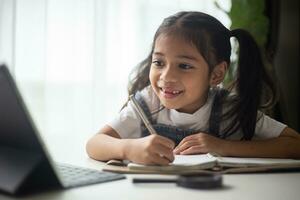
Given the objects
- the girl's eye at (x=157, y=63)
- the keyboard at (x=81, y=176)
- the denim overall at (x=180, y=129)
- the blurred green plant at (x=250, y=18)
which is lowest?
the denim overall at (x=180, y=129)

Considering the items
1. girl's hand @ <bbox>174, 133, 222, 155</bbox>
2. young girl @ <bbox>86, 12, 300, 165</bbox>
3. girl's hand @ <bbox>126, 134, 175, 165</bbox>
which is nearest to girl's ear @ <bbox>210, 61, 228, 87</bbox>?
young girl @ <bbox>86, 12, 300, 165</bbox>

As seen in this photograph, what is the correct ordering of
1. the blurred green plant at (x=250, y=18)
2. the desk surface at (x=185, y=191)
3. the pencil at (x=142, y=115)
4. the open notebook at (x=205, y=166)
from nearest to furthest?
1. the desk surface at (x=185, y=191)
2. the open notebook at (x=205, y=166)
3. the pencil at (x=142, y=115)
4. the blurred green plant at (x=250, y=18)

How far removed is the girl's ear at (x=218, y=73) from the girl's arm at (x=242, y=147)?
228 mm

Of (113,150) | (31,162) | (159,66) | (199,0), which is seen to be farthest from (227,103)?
(199,0)

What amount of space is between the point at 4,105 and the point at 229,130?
0.71 meters

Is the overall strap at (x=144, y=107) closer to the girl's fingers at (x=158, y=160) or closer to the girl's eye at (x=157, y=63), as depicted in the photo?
the girl's eye at (x=157, y=63)

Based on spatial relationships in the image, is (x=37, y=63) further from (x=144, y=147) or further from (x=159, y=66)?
(x=144, y=147)

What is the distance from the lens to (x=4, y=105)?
0.61 meters

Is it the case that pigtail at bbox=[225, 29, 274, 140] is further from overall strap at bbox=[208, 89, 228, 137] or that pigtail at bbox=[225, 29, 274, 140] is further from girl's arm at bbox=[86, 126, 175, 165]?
girl's arm at bbox=[86, 126, 175, 165]

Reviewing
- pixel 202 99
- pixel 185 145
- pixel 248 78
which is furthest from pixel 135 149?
pixel 248 78

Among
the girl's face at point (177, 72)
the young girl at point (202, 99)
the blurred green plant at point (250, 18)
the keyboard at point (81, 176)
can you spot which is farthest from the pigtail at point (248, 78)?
the blurred green plant at point (250, 18)

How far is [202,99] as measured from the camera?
3.98 ft

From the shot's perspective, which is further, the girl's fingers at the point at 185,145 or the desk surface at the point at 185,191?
the girl's fingers at the point at 185,145

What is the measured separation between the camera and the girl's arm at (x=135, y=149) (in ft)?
2.75
